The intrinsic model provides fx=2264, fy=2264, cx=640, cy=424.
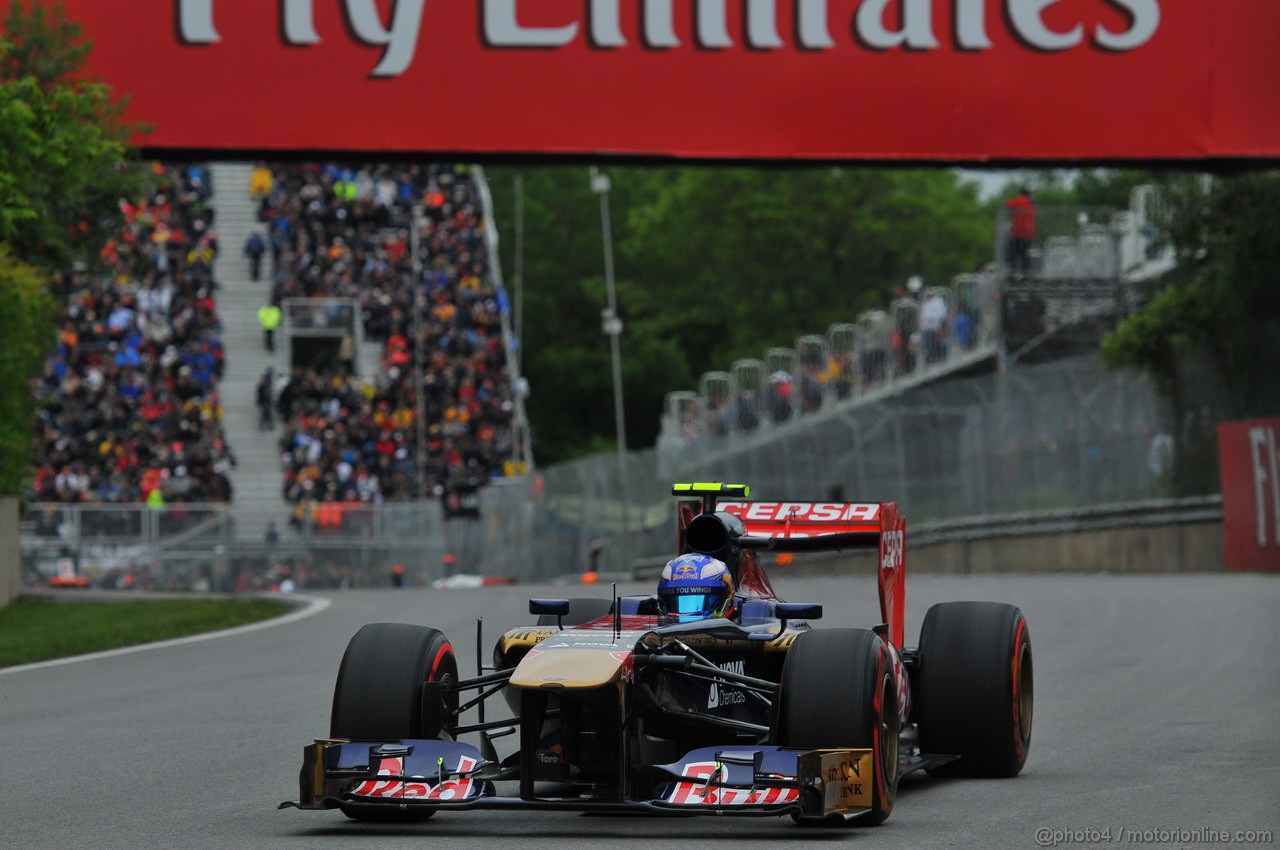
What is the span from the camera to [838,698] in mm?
7859

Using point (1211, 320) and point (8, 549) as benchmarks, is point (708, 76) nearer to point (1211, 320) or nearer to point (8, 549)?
point (8, 549)

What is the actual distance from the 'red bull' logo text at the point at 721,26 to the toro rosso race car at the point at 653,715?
12.6 m

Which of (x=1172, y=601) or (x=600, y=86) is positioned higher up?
(x=600, y=86)

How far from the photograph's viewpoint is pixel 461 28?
839 inches

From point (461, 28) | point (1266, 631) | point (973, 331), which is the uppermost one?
point (461, 28)

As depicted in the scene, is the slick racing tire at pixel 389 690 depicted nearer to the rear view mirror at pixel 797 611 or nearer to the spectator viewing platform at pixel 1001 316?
the rear view mirror at pixel 797 611

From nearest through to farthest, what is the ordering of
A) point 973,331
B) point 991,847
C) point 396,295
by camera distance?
point 991,847, point 973,331, point 396,295

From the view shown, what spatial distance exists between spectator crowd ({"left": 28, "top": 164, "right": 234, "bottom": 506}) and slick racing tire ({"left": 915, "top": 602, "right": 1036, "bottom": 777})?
3256 cm

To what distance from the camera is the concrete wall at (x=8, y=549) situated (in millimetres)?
24188

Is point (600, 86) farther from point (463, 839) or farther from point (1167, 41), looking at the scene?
point (463, 839)

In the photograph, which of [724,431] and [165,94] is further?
[724,431]

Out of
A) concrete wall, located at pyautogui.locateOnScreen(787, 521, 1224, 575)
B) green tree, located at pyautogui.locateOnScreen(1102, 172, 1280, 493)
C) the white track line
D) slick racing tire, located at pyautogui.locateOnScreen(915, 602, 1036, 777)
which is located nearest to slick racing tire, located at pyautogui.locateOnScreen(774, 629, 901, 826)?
slick racing tire, located at pyautogui.locateOnScreen(915, 602, 1036, 777)

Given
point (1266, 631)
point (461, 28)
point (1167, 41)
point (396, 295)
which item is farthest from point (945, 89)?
point (396, 295)

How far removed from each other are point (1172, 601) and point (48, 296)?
12.1 meters
